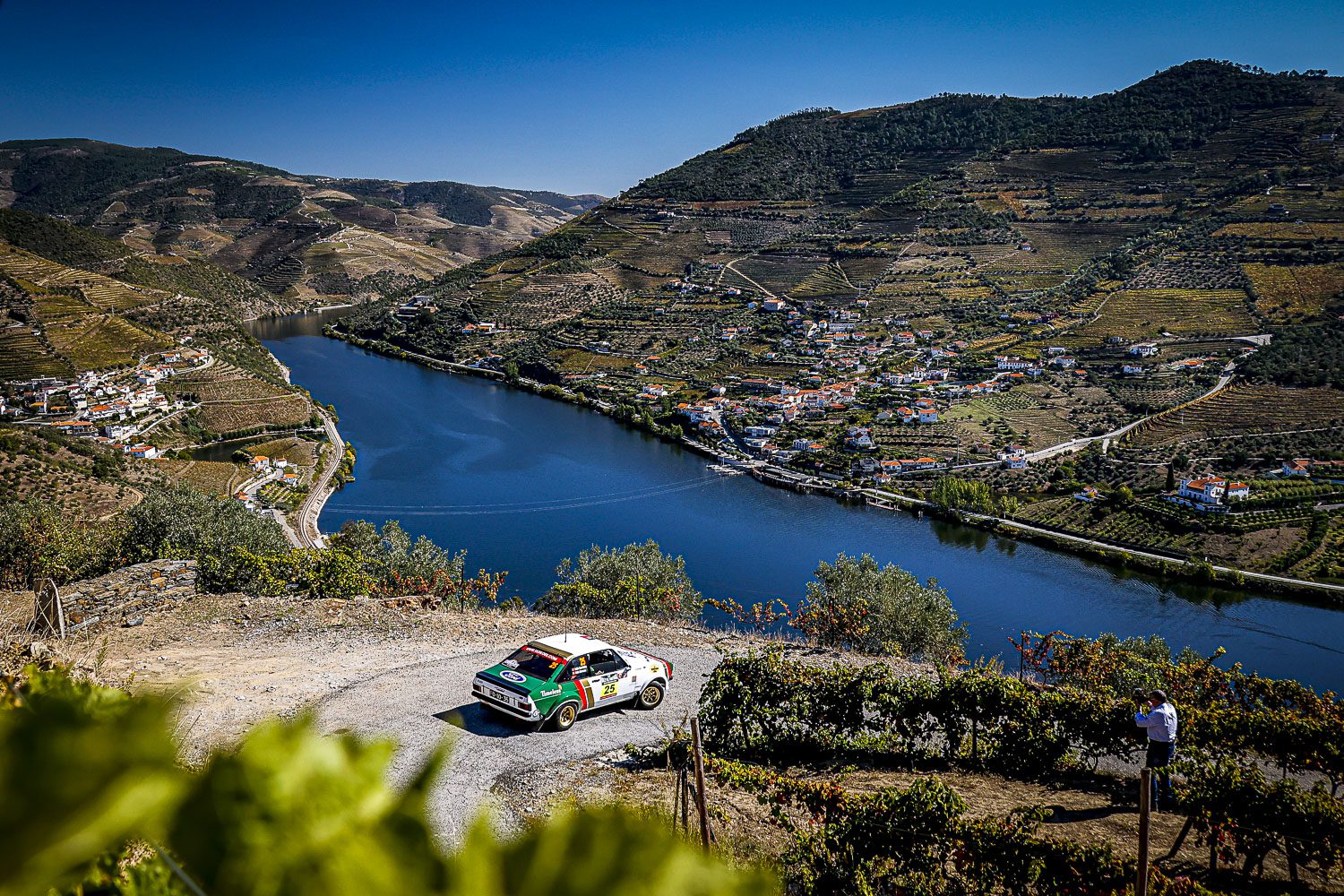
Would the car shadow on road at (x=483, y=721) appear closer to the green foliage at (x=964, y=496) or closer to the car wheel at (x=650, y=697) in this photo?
the car wheel at (x=650, y=697)

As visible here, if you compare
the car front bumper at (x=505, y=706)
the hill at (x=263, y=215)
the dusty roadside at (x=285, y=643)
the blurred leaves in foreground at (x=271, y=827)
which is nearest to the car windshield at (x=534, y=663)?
the car front bumper at (x=505, y=706)

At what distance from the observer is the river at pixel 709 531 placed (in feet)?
82.4

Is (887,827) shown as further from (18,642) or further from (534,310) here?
(534,310)

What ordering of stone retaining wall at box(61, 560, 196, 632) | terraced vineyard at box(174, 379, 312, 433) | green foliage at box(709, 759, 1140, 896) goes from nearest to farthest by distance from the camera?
green foliage at box(709, 759, 1140, 896) < stone retaining wall at box(61, 560, 196, 632) < terraced vineyard at box(174, 379, 312, 433)

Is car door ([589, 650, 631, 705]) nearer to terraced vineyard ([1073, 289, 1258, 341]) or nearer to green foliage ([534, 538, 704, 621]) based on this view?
green foliage ([534, 538, 704, 621])

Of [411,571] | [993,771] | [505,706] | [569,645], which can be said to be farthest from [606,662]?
[411,571]

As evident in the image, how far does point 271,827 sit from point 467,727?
7017mm

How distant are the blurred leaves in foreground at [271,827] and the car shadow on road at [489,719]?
6.68 metres

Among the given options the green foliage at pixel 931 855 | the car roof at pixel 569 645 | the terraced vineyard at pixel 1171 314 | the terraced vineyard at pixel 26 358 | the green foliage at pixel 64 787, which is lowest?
the car roof at pixel 569 645

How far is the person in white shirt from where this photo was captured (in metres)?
5.37

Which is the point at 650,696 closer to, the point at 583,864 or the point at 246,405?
the point at 583,864

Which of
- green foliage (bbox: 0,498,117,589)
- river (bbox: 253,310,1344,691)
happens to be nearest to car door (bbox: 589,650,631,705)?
green foliage (bbox: 0,498,117,589)

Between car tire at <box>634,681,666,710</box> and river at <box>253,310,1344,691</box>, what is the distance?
18.0m

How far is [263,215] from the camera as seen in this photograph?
124 meters
